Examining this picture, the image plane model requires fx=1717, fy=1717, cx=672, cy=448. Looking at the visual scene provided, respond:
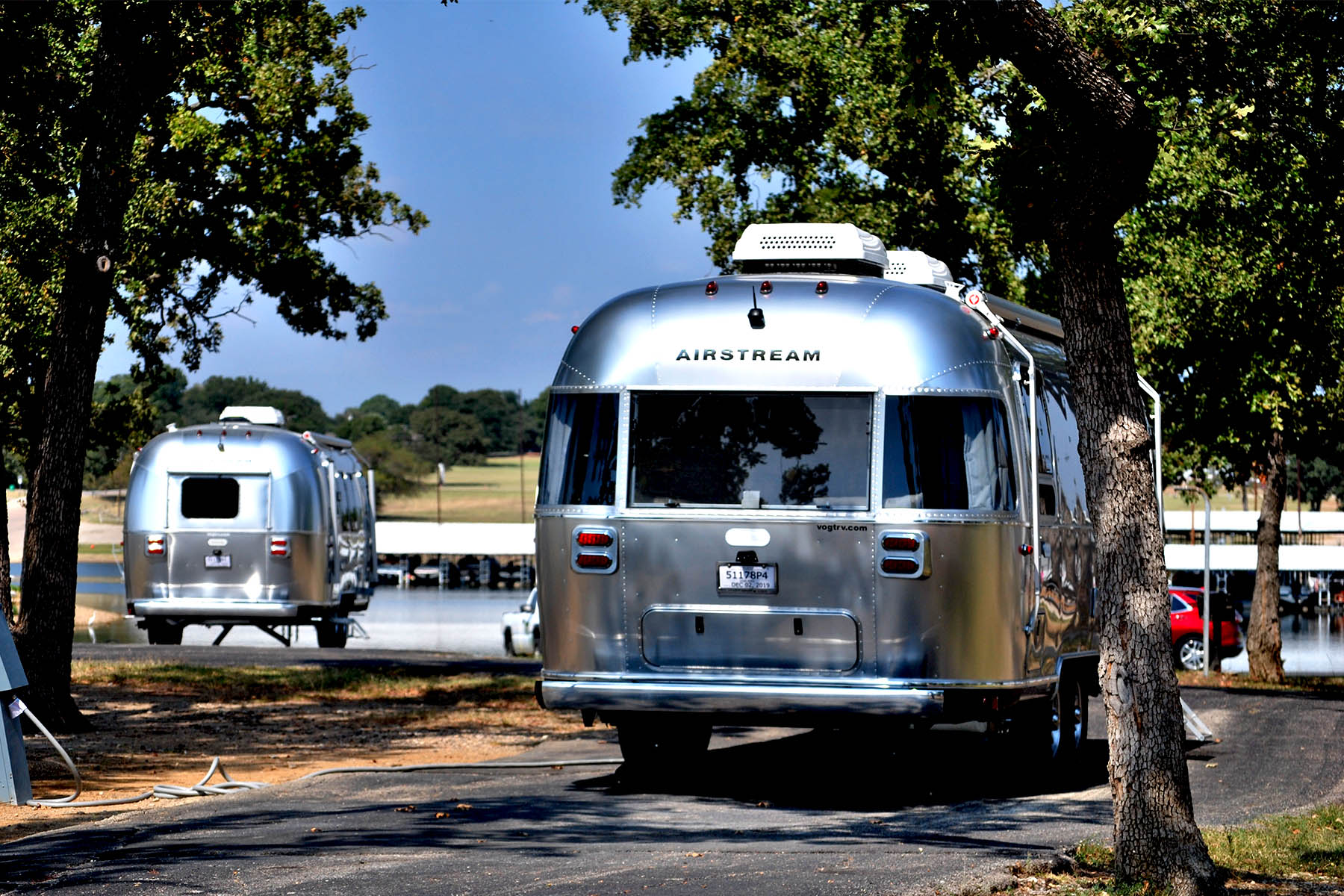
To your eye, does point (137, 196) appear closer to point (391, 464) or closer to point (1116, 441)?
point (1116, 441)

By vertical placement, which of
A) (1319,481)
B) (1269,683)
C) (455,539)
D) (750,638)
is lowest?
(1269,683)

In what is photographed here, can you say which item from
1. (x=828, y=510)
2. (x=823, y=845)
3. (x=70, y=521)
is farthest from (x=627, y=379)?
(x=70, y=521)

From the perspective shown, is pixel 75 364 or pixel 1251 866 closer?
pixel 1251 866

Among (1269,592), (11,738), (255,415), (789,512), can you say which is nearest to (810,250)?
(789,512)

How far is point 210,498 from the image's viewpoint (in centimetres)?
2280

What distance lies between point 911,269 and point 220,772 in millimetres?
5920

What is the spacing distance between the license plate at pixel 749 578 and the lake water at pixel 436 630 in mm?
17822

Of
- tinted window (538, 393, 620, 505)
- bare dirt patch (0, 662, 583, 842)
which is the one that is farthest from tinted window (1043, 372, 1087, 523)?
bare dirt patch (0, 662, 583, 842)

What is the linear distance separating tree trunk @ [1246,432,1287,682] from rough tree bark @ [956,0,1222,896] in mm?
19169

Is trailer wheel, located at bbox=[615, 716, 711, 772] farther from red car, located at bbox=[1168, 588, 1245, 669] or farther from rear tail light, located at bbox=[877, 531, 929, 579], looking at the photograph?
red car, located at bbox=[1168, 588, 1245, 669]

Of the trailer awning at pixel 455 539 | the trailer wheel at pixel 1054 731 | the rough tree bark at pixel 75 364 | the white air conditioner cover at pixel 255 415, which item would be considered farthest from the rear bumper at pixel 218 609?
the trailer awning at pixel 455 539

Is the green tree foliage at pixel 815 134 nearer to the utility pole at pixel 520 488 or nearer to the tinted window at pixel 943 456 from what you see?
the tinted window at pixel 943 456

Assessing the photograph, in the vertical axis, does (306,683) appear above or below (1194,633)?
below

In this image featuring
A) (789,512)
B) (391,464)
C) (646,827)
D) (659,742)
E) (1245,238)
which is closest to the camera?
(646,827)
